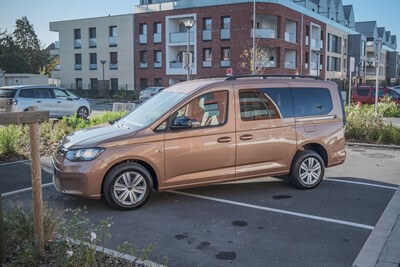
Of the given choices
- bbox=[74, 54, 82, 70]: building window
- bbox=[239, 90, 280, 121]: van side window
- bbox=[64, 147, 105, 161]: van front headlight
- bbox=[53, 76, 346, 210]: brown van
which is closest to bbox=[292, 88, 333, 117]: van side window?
bbox=[53, 76, 346, 210]: brown van

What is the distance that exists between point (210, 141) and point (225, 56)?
123 ft

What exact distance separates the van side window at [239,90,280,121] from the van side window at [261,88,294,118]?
0.28ft

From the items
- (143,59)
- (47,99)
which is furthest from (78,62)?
(47,99)

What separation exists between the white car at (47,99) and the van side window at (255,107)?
12901 mm

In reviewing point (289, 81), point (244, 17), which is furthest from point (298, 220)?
point (244, 17)

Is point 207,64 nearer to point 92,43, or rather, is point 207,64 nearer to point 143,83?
point 143,83

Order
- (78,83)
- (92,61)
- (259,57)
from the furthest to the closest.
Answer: (78,83) → (92,61) → (259,57)

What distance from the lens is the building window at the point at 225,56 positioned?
141 ft

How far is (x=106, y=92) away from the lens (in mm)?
49312

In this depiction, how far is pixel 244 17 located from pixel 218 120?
36.7 m

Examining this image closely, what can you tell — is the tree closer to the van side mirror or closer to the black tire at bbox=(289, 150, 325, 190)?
the black tire at bbox=(289, 150, 325, 190)

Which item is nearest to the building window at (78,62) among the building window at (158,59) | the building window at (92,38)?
the building window at (92,38)

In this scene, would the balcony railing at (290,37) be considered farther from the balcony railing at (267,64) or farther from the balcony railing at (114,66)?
the balcony railing at (114,66)

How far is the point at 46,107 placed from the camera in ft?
62.1
